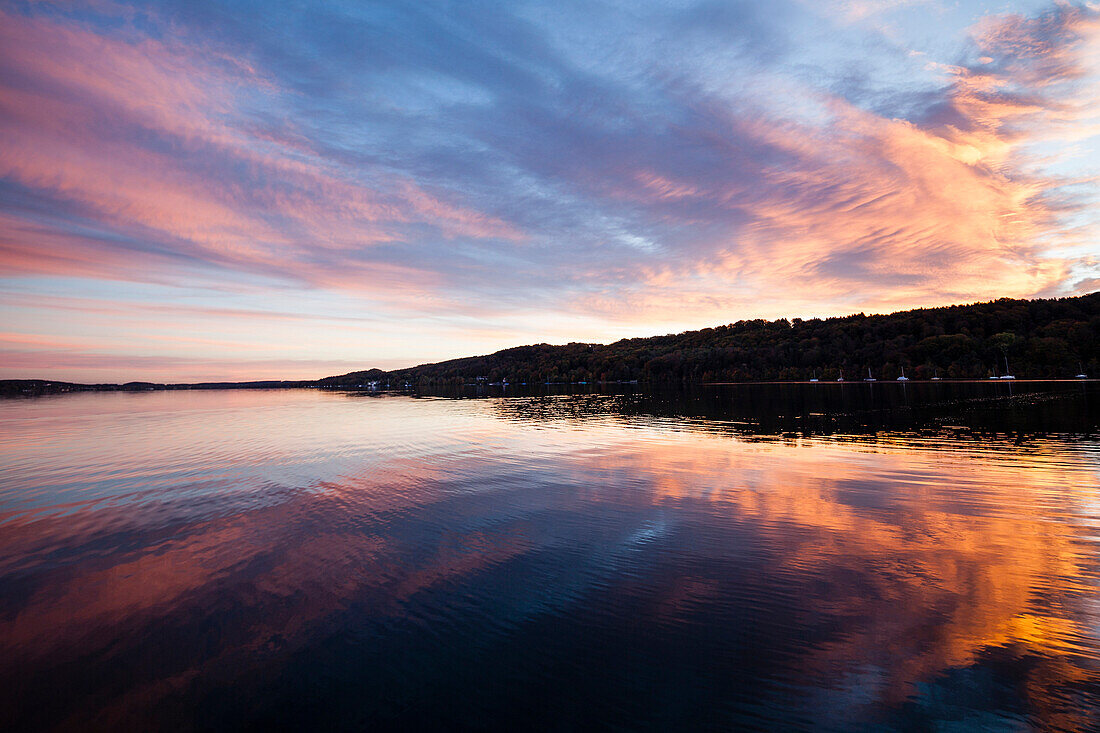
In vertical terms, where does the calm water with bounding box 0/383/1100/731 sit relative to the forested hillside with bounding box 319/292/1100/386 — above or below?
below

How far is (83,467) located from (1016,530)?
40.7 meters

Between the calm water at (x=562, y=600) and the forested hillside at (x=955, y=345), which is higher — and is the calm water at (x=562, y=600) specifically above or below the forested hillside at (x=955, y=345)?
below

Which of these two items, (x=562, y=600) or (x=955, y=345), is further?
(x=955, y=345)

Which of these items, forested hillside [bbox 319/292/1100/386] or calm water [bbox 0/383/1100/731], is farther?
forested hillside [bbox 319/292/1100/386]

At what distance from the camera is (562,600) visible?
9422 millimetres

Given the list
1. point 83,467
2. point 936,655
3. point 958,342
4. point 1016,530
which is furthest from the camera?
A: point 958,342

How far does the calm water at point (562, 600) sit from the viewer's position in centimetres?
645

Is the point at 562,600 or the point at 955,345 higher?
the point at 955,345

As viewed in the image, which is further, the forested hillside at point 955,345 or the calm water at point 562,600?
the forested hillside at point 955,345

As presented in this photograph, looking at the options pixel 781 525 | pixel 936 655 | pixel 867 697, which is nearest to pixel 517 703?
pixel 867 697

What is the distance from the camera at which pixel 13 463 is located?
26.4 m

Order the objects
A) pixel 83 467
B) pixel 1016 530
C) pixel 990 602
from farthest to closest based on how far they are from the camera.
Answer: pixel 83 467 → pixel 1016 530 → pixel 990 602

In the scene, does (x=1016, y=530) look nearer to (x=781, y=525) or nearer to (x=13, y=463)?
(x=781, y=525)

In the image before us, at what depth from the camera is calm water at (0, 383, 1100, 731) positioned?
6.45 meters
